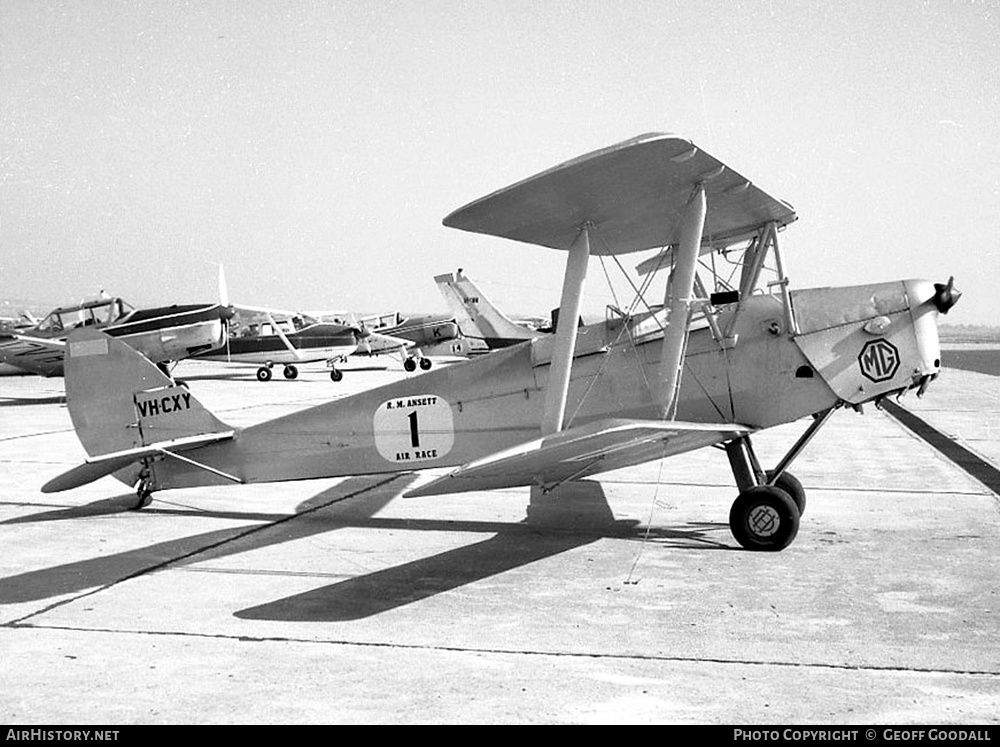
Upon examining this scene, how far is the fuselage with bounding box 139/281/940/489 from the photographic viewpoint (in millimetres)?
6633

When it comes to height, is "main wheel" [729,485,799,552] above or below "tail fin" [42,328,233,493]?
below

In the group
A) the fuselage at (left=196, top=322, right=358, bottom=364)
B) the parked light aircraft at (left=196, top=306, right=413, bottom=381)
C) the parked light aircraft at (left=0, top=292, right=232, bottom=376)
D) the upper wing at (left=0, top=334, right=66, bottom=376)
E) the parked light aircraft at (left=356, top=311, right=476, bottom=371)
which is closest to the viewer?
the upper wing at (left=0, top=334, right=66, bottom=376)

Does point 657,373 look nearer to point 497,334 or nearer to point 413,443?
point 413,443

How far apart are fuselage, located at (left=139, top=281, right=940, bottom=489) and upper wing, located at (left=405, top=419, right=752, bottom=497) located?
1.42 ft

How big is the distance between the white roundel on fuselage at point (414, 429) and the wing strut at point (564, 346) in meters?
1.20

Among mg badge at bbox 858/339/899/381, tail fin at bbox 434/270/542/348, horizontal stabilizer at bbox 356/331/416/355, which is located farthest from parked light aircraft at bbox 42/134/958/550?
horizontal stabilizer at bbox 356/331/416/355

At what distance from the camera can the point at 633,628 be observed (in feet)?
15.7

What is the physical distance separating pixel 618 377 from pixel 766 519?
1.44 meters

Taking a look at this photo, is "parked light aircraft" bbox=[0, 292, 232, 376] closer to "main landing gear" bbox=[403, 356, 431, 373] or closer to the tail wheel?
"main landing gear" bbox=[403, 356, 431, 373]

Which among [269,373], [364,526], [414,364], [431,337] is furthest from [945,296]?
[431,337]

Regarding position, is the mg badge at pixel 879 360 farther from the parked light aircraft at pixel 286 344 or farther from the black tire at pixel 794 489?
the parked light aircraft at pixel 286 344

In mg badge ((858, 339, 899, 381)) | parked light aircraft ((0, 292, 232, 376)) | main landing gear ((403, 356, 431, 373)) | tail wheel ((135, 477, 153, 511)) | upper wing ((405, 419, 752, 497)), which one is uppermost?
parked light aircraft ((0, 292, 232, 376))

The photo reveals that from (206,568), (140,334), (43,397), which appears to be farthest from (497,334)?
(206,568)
